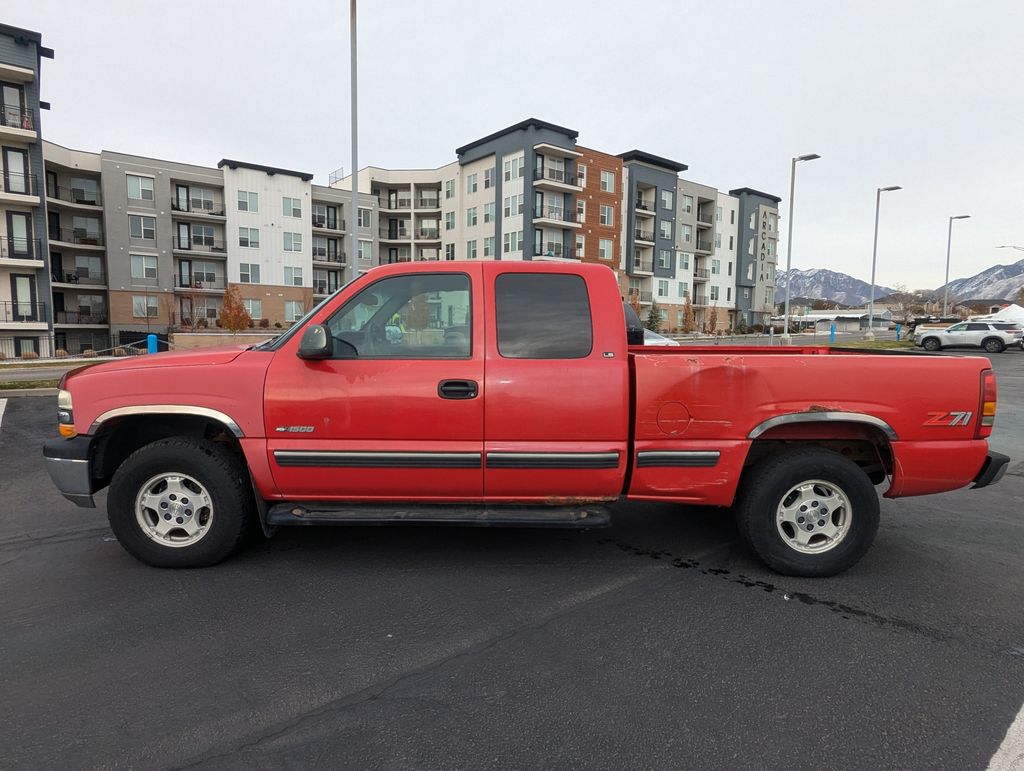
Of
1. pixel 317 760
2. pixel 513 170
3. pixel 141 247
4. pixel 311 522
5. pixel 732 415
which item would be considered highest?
pixel 513 170

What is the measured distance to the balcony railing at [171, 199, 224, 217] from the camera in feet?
156

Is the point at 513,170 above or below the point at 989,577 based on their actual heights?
above

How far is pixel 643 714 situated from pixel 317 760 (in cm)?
136

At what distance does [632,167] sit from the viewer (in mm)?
58938

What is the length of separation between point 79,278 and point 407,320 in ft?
173

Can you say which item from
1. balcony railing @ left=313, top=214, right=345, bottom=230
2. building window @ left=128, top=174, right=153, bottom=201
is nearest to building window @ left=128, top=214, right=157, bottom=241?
building window @ left=128, top=174, right=153, bottom=201

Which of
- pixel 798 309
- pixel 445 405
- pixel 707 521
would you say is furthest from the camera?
pixel 798 309

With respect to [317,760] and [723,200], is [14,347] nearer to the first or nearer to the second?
[317,760]

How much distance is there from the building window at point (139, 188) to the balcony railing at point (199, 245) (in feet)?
11.0

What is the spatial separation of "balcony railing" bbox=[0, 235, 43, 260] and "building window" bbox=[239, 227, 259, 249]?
50.0 ft

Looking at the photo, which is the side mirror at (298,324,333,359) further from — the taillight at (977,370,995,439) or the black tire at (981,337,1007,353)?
the black tire at (981,337,1007,353)

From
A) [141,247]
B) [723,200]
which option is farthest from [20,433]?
[723,200]

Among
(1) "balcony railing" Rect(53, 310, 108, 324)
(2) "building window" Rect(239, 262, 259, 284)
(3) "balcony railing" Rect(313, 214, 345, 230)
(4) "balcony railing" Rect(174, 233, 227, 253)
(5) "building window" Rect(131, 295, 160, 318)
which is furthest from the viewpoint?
(3) "balcony railing" Rect(313, 214, 345, 230)

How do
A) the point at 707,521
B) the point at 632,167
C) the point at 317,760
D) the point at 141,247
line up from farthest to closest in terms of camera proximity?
1. the point at 632,167
2. the point at 141,247
3. the point at 707,521
4. the point at 317,760
